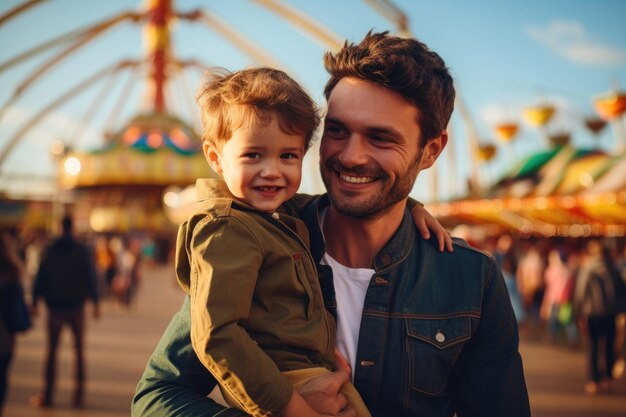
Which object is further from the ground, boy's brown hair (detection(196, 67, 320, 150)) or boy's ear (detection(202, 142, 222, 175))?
boy's brown hair (detection(196, 67, 320, 150))

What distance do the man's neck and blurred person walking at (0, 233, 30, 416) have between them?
4.21m

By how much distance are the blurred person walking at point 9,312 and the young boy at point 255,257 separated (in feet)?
13.7

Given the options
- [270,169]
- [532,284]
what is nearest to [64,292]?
[270,169]

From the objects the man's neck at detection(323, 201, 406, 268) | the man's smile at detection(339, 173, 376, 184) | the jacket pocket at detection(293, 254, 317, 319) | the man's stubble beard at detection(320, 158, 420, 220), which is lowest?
the jacket pocket at detection(293, 254, 317, 319)

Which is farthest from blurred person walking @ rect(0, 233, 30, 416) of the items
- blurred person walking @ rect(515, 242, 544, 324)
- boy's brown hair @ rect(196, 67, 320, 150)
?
blurred person walking @ rect(515, 242, 544, 324)

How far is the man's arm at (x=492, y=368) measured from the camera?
6.24 ft

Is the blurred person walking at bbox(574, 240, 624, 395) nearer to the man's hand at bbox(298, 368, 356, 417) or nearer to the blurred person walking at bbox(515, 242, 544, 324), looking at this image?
the blurred person walking at bbox(515, 242, 544, 324)

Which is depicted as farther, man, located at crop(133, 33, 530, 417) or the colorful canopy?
the colorful canopy

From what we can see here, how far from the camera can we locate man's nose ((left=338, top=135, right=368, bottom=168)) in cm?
199

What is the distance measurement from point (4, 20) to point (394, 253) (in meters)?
11.1

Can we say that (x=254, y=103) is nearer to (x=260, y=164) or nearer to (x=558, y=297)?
(x=260, y=164)

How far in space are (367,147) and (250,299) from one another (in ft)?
2.07

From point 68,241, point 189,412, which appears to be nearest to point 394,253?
point 189,412

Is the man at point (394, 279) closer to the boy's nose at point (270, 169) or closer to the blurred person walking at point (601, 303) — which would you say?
the boy's nose at point (270, 169)
